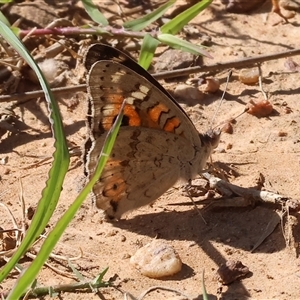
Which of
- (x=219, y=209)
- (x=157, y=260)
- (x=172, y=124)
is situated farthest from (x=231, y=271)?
(x=172, y=124)

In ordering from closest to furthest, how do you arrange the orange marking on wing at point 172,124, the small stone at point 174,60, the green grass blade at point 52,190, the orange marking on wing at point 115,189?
1. the green grass blade at point 52,190
2. the orange marking on wing at point 172,124
3. the orange marking on wing at point 115,189
4. the small stone at point 174,60

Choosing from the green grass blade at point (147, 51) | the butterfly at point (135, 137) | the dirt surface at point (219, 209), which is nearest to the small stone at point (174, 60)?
the dirt surface at point (219, 209)

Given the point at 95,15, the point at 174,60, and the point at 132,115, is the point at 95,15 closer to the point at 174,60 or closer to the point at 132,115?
the point at 174,60

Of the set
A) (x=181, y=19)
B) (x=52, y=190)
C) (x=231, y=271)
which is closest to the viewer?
(x=52, y=190)

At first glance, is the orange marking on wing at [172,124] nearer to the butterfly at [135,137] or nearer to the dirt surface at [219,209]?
the butterfly at [135,137]

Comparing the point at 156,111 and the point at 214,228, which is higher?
the point at 156,111

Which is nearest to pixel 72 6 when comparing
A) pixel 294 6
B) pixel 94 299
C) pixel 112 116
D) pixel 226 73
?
pixel 226 73
